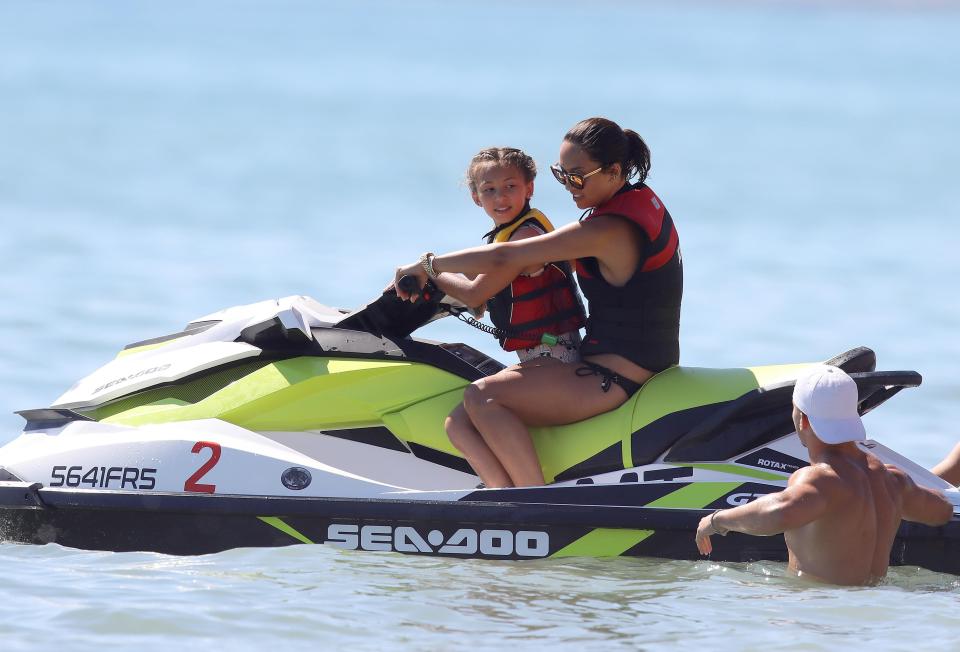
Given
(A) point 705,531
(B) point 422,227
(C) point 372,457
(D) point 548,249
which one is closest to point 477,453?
(C) point 372,457

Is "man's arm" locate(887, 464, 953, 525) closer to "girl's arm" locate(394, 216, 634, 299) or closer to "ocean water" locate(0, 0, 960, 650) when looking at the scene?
"ocean water" locate(0, 0, 960, 650)

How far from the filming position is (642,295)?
18.9 ft

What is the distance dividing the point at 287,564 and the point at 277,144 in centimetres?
2316

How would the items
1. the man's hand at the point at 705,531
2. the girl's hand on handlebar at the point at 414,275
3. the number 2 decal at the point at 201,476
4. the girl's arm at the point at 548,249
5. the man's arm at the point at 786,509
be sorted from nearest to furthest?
the man's arm at the point at 786,509 → the man's hand at the point at 705,531 → the girl's arm at the point at 548,249 → the girl's hand on handlebar at the point at 414,275 → the number 2 decal at the point at 201,476

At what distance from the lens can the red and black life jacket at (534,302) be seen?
19.2ft

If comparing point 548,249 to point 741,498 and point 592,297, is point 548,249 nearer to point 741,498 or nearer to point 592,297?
point 592,297

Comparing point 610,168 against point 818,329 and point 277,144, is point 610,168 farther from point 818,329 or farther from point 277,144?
point 277,144

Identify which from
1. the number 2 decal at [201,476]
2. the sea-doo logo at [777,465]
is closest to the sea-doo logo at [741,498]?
the sea-doo logo at [777,465]

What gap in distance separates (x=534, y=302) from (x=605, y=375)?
397 mm

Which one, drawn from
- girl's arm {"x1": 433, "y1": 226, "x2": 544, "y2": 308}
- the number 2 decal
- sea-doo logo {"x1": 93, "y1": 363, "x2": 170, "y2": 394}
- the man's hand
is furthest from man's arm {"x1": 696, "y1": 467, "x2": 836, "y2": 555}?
sea-doo logo {"x1": 93, "y1": 363, "x2": 170, "y2": 394}

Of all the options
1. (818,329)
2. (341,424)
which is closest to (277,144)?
(818,329)

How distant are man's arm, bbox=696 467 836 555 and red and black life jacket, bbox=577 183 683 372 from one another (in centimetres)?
84

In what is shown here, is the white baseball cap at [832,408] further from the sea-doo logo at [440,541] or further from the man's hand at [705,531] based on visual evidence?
the sea-doo logo at [440,541]

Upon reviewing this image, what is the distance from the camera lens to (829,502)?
516 centimetres
